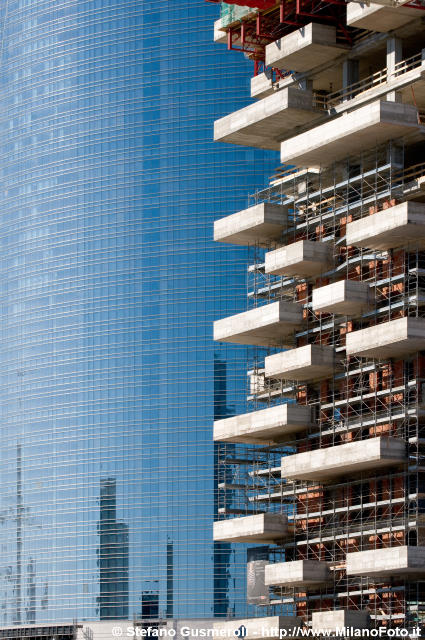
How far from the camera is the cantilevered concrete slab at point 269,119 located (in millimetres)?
110625

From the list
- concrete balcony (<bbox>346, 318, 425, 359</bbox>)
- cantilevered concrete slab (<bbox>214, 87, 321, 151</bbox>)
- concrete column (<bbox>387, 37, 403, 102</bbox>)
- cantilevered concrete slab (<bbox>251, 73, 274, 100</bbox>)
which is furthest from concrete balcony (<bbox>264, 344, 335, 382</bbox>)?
cantilevered concrete slab (<bbox>251, 73, 274, 100</bbox>)

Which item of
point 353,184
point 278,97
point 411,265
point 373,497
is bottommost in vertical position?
point 373,497

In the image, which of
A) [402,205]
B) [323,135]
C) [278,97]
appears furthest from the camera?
[278,97]

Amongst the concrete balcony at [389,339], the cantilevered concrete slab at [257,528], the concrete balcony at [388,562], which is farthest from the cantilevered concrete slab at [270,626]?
the concrete balcony at [389,339]

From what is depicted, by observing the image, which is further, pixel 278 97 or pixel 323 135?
pixel 278 97

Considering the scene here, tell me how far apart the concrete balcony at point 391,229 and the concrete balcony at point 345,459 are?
12.7 m

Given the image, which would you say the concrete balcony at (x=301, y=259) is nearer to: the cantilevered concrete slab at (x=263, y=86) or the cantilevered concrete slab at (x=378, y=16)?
the cantilevered concrete slab at (x=263, y=86)

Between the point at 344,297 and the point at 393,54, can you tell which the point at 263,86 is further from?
the point at 344,297

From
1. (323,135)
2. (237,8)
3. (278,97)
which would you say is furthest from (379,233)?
(237,8)

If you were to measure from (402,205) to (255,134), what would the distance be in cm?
2166

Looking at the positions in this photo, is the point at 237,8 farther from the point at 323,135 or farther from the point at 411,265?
the point at 411,265

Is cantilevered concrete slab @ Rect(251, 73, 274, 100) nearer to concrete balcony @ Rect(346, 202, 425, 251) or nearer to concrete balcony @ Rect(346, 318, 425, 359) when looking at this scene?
concrete balcony @ Rect(346, 202, 425, 251)

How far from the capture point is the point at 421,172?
100688mm

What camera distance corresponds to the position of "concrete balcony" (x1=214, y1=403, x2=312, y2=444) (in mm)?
107438
